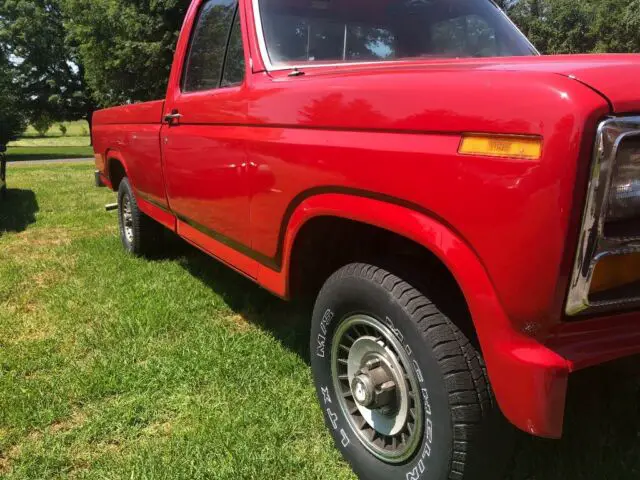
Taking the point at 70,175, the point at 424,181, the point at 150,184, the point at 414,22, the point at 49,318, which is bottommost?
the point at 70,175

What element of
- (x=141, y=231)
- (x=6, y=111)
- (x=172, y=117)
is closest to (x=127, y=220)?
(x=141, y=231)

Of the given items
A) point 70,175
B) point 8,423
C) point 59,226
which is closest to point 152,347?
point 8,423

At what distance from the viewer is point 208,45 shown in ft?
11.1

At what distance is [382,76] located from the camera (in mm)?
1831

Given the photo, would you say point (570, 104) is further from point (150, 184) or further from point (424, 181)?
point (150, 184)

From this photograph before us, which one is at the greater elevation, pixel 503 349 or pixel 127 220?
pixel 503 349

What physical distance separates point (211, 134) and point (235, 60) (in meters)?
0.40

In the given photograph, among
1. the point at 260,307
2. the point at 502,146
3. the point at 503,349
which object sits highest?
the point at 502,146

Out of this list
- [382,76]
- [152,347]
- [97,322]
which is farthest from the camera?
[97,322]

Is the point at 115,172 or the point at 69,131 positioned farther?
the point at 69,131

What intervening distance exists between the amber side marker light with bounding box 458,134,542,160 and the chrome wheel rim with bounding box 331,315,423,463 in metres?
0.71

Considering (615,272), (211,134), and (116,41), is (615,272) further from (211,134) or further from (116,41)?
(116,41)

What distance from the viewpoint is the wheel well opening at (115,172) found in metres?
5.43

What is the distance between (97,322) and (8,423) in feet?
3.84
